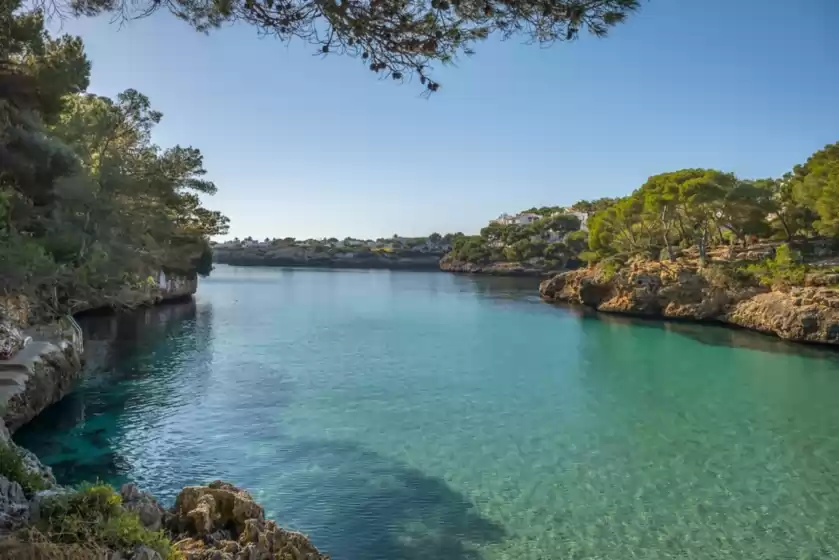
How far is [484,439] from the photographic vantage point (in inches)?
492

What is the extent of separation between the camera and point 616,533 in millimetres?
8188

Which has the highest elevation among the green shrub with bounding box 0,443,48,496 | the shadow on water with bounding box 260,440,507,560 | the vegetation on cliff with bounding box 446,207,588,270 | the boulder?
the vegetation on cliff with bounding box 446,207,588,270

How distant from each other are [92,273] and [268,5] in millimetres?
11950

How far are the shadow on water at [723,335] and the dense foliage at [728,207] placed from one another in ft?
16.6

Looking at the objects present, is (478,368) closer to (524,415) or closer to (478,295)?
(524,415)

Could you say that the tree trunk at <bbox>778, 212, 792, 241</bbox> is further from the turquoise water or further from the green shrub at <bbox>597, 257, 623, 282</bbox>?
the turquoise water

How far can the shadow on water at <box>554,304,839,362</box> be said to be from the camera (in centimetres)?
2434

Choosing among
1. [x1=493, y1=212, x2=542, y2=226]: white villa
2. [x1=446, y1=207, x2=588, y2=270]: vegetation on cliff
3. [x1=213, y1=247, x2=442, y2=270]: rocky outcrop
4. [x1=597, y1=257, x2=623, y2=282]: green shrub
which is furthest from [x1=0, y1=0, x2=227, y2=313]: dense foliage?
[x1=493, y1=212, x2=542, y2=226]: white villa

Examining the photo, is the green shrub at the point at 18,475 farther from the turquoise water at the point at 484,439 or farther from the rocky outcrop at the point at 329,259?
the rocky outcrop at the point at 329,259

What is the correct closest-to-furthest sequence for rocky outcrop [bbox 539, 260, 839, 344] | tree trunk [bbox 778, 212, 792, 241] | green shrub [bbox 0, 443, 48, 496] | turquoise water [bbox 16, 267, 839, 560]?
1. green shrub [bbox 0, 443, 48, 496]
2. turquoise water [bbox 16, 267, 839, 560]
3. rocky outcrop [bbox 539, 260, 839, 344]
4. tree trunk [bbox 778, 212, 792, 241]

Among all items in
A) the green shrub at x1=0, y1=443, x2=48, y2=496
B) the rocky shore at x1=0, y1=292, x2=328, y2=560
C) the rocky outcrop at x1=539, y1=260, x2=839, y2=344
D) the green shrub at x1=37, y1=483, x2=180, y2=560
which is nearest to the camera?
the rocky shore at x1=0, y1=292, x2=328, y2=560

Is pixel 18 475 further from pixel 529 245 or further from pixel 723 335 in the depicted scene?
pixel 529 245

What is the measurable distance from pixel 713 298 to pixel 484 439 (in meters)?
24.2

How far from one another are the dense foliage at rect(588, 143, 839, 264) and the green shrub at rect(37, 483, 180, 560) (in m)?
31.8
